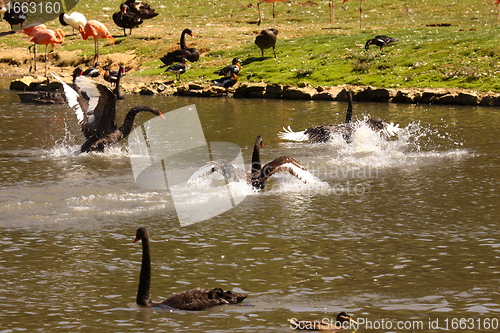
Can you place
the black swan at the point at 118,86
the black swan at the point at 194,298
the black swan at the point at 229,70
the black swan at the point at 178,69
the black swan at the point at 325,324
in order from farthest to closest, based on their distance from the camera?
the black swan at the point at 178,69 < the black swan at the point at 229,70 < the black swan at the point at 118,86 < the black swan at the point at 194,298 < the black swan at the point at 325,324

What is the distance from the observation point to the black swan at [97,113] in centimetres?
1933

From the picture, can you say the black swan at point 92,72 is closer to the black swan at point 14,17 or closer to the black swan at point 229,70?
the black swan at point 229,70

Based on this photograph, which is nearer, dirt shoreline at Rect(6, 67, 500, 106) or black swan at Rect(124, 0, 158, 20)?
dirt shoreline at Rect(6, 67, 500, 106)

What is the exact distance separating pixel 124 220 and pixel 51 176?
480cm

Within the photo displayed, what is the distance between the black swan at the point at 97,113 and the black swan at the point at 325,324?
38.2ft

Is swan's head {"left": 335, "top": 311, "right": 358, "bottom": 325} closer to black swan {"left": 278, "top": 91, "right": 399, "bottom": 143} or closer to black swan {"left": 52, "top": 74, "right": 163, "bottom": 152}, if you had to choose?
black swan {"left": 52, "top": 74, "right": 163, "bottom": 152}

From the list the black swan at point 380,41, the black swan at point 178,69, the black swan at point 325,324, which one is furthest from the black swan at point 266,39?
the black swan at point 325,324

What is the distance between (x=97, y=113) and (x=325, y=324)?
13246mm

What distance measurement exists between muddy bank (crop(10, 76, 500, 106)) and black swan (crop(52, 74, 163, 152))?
14.4 metres

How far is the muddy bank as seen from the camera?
30141 mm

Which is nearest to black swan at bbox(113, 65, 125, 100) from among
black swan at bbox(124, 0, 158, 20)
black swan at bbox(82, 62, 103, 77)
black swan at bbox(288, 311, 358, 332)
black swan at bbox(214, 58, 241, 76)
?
black swan at bbox(82, 62, 103, 77)

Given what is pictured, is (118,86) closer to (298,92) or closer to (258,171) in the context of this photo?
(298,92)

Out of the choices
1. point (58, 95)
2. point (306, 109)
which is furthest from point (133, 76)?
point (306, 109)

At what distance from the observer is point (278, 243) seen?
1194 centimetres
